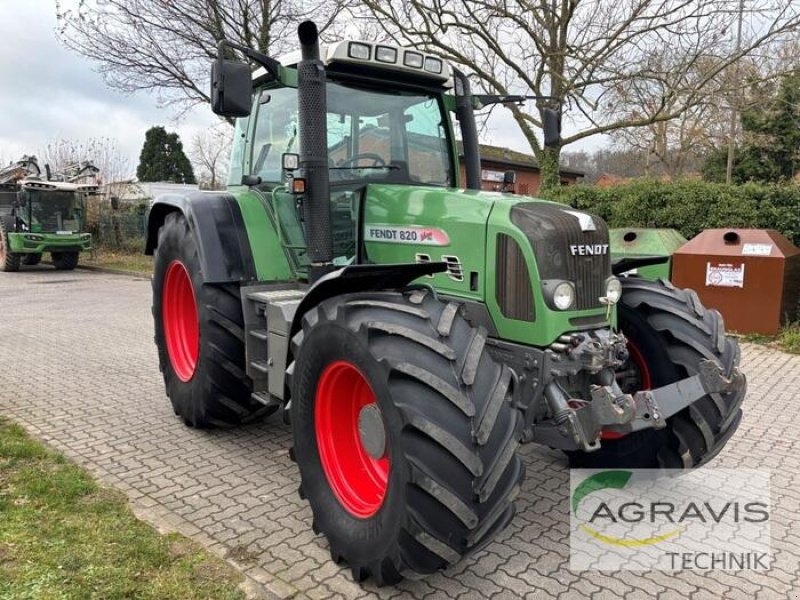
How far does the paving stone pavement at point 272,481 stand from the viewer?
9.17 ft

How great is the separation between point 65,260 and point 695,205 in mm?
16522

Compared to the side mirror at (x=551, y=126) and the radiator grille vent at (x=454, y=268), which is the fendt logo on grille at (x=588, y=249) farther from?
the side mirror at (x=551, y=126)

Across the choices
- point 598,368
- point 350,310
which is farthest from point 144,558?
point 598,368

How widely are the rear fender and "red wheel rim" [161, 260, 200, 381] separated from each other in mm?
683

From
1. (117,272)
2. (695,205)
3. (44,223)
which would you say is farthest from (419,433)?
(44,223)

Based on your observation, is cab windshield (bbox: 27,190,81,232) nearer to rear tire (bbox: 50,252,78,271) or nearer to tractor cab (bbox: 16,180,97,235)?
tractor cab (bbox: 16,180,97,235)

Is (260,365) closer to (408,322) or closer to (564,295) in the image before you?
(408,322)

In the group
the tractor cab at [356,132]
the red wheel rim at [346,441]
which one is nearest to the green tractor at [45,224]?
the tractor cab at [356,132]

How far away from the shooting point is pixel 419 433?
2.38 m

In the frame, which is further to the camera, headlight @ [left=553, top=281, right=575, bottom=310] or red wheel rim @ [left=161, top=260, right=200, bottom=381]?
red wheel rim @ [left=161, top=260, right=200, bottom=381]

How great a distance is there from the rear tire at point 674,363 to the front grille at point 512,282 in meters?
1.03

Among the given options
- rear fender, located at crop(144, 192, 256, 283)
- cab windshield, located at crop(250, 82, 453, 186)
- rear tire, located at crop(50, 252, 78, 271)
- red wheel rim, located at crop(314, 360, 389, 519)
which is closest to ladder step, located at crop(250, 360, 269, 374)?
rear fender, located at crop(144, 192, 256, 283)

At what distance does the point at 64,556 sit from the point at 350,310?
173cm

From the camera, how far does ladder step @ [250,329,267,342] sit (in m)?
3.93
